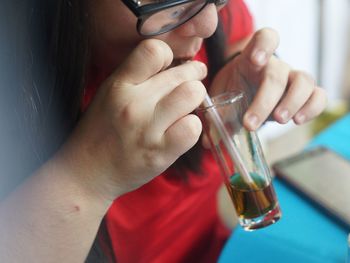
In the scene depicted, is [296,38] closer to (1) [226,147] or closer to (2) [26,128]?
(1) [226,147]

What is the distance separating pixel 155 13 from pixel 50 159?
0.24 meters

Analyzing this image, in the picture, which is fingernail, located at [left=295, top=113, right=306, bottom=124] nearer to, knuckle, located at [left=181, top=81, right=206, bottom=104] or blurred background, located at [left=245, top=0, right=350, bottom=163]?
knuckle, located at [left=181, top=81, right=206, bottom=104]

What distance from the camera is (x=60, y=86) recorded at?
55cm

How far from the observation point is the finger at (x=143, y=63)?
474mm

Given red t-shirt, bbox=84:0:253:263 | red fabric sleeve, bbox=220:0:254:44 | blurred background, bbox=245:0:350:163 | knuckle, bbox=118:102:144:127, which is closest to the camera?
knuckle, bbox=118:102:144:127

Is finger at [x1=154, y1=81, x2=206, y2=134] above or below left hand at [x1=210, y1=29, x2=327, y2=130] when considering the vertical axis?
above

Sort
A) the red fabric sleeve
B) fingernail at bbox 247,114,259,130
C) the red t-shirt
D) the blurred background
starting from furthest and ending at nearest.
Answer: the blurred background
the red fabric sleeve
the red t-shirt
fingernail at bbox 247,114,259,130

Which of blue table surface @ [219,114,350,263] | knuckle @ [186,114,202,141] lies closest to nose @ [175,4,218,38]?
knuckle @ [186,114,202,141]

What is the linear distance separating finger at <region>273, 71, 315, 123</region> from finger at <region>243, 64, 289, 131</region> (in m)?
0.01

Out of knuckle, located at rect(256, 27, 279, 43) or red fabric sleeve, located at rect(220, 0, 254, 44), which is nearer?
knuckle, located at rect(256, 27, 279, 43)

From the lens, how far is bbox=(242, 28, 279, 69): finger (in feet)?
2.15

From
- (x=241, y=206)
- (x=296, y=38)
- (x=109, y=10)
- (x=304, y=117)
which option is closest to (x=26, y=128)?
(x=109, y=10)

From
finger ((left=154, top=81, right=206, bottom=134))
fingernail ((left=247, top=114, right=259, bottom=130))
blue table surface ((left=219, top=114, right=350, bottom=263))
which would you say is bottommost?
blue table surface ((left=219, top=114, right=350, bottom=263))

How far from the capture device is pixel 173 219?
792mm
